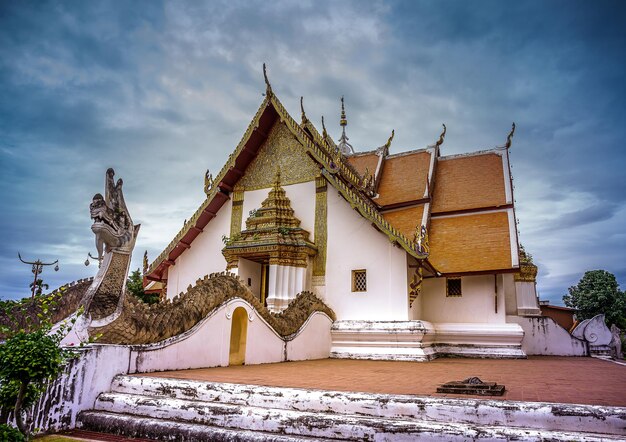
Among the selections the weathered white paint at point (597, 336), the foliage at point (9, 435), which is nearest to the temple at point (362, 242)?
the weathered white paint at point (597, 336)

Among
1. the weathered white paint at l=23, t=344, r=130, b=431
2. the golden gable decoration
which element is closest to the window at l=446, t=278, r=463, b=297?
the golden gable decoration

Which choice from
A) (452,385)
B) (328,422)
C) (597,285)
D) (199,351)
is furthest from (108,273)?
(597,285)

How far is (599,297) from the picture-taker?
987 inches

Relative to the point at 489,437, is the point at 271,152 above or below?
above

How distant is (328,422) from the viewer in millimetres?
3107

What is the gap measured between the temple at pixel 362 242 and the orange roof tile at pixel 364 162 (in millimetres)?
742

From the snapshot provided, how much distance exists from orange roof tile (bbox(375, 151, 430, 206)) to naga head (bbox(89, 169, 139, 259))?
7.64 m

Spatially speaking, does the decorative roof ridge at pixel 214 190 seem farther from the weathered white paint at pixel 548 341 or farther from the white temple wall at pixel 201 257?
the weathered white paint at pixel 548 341

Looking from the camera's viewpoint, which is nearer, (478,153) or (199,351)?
(199,351)

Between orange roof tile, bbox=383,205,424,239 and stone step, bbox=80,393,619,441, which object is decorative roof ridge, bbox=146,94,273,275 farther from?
stone step, bbox=80,393,619,441

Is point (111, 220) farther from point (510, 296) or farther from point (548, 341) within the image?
point (510, 296)

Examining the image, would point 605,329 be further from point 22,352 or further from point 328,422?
point 22,352

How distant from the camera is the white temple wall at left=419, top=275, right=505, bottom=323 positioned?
404 inches

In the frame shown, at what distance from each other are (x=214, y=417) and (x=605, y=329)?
11620 millimetres
